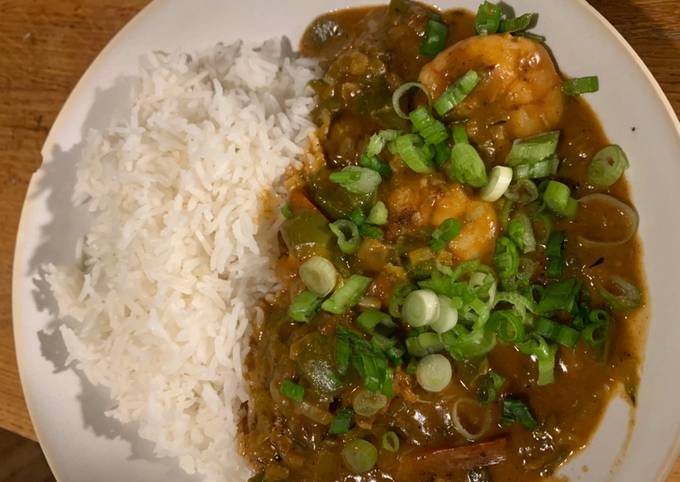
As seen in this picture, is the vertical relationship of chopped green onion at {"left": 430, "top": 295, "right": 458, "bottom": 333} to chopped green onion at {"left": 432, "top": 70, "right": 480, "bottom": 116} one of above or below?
below

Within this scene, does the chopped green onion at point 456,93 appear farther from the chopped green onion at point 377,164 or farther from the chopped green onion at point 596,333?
the chopped green onion at point 596,333

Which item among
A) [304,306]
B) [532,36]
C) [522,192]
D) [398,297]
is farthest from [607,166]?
[304,306]

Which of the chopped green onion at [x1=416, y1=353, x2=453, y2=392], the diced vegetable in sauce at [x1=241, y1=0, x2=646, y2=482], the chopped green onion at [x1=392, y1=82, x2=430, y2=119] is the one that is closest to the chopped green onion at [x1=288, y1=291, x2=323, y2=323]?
the diced vegetable in sauce at [x1=241, y1=0, x2=646, y2=482]

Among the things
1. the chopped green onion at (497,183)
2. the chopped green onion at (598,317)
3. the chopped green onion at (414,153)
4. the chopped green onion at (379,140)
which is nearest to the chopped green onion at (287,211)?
the chopped green onion at (379,140)

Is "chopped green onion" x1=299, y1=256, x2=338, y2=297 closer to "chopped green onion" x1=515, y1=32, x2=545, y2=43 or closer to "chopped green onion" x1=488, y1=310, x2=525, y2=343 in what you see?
"chopped green onion" x1=488, y1=310, x2=525, y2=343

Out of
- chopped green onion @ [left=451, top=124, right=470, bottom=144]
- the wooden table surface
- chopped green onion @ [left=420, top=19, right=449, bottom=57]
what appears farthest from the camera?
the wooden table surface

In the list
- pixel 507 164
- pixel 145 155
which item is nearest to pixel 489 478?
pixel 507 164
